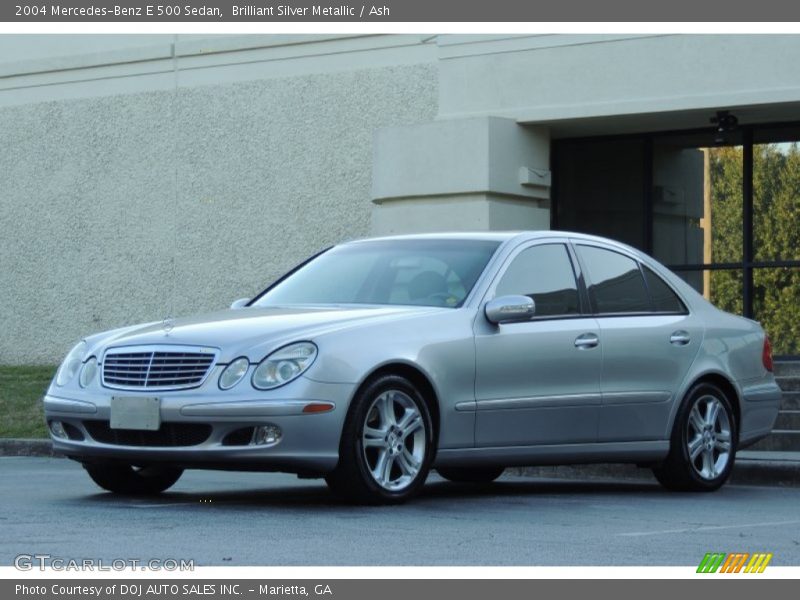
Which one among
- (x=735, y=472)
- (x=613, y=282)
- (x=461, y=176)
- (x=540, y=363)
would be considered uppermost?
(x=461, y=176)

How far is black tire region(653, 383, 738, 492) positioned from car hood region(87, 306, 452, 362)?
2079 mm

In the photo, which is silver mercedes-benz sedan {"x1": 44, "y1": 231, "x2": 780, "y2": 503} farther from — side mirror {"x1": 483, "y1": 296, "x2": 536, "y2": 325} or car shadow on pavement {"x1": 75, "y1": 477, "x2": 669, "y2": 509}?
car shadow on pavement {"x1": 75, "y1": 477, "x2": 669, "y2": 509}

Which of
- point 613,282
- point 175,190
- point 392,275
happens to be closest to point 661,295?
point 613,282

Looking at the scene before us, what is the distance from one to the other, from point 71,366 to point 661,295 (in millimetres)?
3735

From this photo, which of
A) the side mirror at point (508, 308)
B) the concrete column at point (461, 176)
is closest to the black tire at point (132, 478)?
the side mirror at point (508, 308)

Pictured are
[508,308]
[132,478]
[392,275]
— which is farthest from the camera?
[392,275]

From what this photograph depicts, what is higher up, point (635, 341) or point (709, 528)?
point (635, 341)

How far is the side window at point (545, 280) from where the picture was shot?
991 cm

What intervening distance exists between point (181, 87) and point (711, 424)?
1167cm

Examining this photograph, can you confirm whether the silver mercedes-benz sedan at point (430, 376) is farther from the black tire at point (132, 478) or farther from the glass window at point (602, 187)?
the glass window at point (602, 187)

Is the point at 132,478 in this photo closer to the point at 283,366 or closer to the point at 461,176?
the point at 283,366

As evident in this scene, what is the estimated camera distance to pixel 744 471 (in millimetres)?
11750

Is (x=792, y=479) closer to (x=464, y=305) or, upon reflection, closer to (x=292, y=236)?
(x=464, y=305)

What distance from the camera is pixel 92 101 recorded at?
21844 mm
